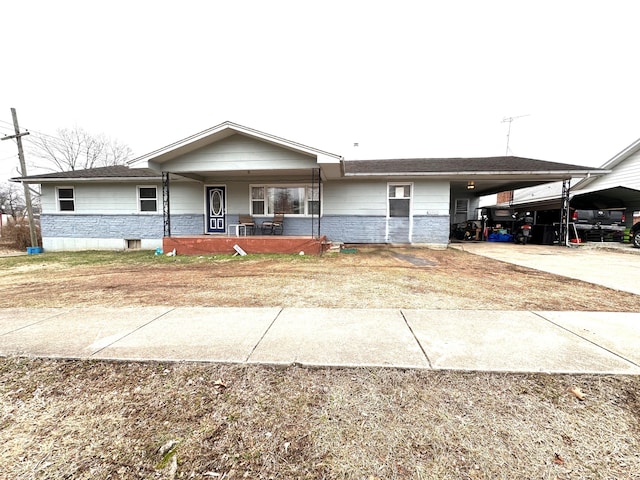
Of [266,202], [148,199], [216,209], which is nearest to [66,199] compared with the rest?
[148,199]

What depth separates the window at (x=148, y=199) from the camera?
470 inches

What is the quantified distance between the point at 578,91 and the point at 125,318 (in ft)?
106

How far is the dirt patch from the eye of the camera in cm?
394

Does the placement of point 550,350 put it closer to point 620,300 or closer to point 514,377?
point 514,377

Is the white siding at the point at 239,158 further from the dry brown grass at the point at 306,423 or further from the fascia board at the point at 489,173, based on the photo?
the dry brown grass at the point at 306,423

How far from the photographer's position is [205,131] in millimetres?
8680

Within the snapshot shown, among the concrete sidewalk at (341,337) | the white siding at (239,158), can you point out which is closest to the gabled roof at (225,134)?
the white siding at (239,158)

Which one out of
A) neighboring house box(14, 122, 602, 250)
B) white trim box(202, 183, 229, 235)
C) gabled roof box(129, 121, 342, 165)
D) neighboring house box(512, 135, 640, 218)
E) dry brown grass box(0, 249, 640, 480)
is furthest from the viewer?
neighboring house box(512, 135, 640, 218)

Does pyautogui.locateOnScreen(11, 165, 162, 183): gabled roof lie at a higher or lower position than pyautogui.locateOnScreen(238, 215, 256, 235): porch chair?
higher

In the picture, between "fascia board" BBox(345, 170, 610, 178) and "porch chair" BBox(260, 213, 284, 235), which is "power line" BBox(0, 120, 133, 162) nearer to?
"porch chair" BBox(260, 213, 284, 235)

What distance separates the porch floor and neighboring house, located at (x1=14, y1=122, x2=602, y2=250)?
51.5 inches

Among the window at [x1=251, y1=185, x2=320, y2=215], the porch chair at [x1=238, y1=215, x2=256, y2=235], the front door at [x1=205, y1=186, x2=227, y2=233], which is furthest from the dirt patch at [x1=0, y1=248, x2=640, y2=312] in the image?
the window at [x1=251, y1=185, x2=320, y2=215]

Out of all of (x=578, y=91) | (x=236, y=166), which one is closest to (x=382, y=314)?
(x=236, y=166)

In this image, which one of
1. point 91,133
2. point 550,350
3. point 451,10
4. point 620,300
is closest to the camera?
point 550,350
